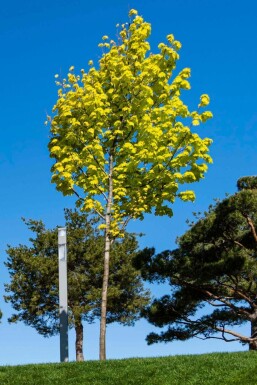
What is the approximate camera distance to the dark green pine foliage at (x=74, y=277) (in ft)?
133

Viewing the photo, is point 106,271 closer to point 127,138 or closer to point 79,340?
point 127,138

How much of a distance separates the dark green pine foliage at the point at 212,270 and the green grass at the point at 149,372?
603 centimetres

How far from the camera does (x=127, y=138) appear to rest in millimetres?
23688

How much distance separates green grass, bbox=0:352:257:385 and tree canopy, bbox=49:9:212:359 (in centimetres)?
573

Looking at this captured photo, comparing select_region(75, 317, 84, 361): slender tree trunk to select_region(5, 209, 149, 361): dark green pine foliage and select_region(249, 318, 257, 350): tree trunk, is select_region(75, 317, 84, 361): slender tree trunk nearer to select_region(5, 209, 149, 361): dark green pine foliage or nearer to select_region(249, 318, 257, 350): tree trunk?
select_region(5, 209, 149, 361): dark green pine foliage

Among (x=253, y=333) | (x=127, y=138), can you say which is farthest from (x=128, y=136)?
(x=253, y=333)

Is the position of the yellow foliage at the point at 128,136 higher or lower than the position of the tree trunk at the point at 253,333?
higher

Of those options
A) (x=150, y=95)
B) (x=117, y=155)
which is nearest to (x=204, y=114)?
(x=150, y=95)

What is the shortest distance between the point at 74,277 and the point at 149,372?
24183mm

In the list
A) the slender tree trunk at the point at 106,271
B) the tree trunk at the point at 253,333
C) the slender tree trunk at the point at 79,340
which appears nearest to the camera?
the slender tree trunk at the point at 106,271

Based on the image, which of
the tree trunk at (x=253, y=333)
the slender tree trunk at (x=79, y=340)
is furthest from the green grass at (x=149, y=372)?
the slender tree trunk at (x=79, y=340)

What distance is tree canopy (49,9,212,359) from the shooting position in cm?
2334

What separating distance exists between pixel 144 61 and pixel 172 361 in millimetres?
11577

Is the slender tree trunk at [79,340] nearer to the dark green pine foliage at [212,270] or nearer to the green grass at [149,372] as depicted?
the dark green pine foliage at [212,270]
